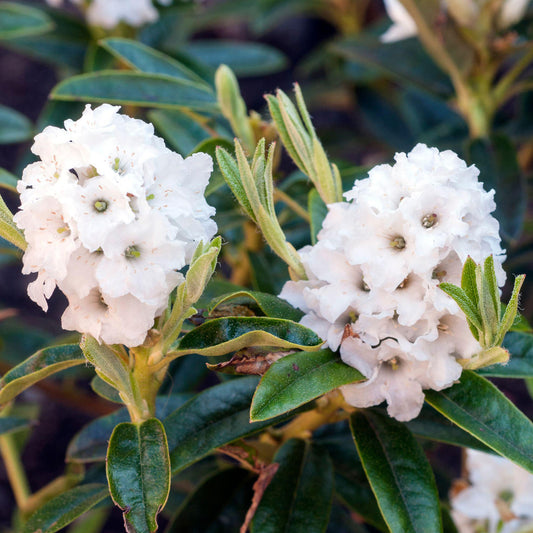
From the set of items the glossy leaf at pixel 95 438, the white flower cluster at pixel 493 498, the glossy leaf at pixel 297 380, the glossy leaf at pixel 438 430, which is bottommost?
the white flower cluster at pixel 493 498

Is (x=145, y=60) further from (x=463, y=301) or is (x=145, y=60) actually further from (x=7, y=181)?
(x=463, y=301)

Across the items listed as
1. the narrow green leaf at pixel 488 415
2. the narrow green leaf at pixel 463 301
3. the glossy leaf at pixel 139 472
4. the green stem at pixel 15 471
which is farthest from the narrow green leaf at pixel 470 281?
the green stem at pixel 15 471

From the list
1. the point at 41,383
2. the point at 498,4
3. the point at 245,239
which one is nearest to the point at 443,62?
the point at 498,4

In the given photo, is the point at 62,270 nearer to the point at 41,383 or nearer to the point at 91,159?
the point at 91,159

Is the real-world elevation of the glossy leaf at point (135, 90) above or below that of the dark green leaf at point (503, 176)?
above

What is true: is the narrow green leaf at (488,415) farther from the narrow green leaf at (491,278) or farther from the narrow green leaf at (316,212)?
the narrow green leaf at (316,212)

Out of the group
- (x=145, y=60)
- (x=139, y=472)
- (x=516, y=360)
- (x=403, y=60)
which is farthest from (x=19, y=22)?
(x=516, y=360)

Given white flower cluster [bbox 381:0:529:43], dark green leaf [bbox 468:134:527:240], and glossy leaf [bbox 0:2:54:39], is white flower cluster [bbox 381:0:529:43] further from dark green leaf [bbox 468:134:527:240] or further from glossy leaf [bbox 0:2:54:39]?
glossy leaf [bbox 0:2:54:39]
